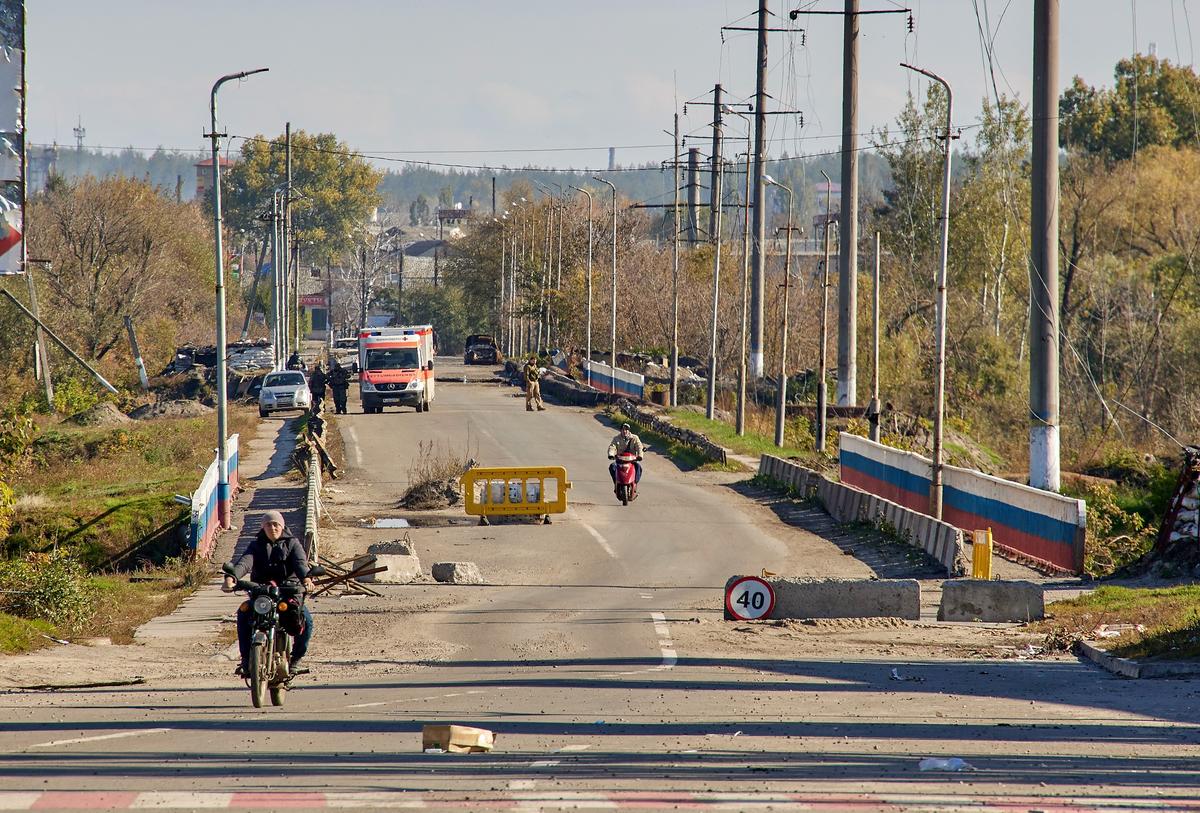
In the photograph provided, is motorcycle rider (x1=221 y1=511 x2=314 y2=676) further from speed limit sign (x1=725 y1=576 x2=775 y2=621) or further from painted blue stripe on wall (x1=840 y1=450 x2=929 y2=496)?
painted blue stripe on wall (x1=840 y1=450 x2=929 y2=496)

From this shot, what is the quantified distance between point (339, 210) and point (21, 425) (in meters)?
155

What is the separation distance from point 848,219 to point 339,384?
887 inches

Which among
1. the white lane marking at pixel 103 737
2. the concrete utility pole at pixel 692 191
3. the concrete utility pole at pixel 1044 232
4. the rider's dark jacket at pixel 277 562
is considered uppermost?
the concrete utility pole at pixel 692 191

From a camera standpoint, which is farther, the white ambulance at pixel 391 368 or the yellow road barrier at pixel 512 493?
the white ambulance at pixel 391 368

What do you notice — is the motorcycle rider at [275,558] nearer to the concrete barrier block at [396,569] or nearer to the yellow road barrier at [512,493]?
the concrete barrier block at [396,569]

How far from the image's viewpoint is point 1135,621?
57.6 feet

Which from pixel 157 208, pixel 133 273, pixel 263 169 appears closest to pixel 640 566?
pixel 133 273

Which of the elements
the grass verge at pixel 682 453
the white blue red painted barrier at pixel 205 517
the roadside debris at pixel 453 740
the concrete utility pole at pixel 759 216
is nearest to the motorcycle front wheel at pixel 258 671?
the roadside debris at pixel 453 740

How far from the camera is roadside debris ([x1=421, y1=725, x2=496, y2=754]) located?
1027 cm

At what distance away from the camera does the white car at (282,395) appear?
5631 centimetres

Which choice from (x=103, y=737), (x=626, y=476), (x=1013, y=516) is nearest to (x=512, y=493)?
(x=626, y=476)

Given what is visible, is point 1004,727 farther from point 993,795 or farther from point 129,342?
point 129,342

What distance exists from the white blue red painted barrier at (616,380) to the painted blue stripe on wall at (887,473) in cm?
2451

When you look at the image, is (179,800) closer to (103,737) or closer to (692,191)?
(103,737)
